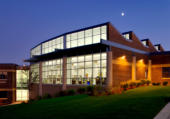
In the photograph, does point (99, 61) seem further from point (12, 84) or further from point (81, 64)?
point (12, 84)

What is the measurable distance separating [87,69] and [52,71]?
11.5 meters

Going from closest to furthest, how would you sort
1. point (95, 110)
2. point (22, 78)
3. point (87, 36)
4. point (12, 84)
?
point (95, 110) < point (87, 36) < point (12, 84) < point (22, 78)

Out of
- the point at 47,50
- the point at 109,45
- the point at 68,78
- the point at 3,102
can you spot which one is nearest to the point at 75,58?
the point at 68,78

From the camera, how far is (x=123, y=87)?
90.0ft

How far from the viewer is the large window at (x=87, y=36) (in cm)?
3132

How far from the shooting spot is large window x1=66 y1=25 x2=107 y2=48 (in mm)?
31322

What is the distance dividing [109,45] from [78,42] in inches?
375

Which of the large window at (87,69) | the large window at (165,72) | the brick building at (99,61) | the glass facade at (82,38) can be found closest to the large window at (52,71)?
the brick building at (99,61)

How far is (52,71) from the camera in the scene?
39.6 metres

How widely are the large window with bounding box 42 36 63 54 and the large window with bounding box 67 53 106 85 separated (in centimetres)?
825

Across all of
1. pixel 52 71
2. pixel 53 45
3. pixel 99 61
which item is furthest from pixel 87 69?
pixel 53 45

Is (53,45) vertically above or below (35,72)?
above

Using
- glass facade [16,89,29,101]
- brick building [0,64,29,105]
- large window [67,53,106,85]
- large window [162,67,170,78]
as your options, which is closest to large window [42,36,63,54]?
large window [67,53,106,85]

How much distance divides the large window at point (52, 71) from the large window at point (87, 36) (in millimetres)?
5006
